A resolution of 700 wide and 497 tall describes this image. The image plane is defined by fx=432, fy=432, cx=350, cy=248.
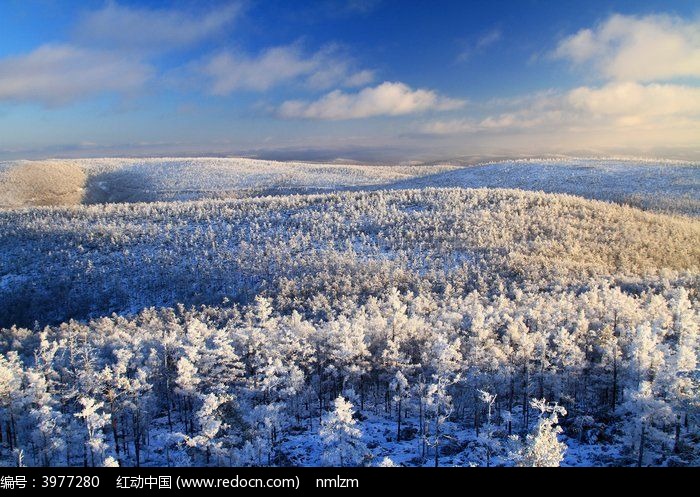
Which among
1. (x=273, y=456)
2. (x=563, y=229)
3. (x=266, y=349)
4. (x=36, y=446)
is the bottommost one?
(x=273, y=456)

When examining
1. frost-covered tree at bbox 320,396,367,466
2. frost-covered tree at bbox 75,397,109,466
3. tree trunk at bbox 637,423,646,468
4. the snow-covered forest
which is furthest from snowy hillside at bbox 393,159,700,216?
frost-covered tree at bbox 75,397,109,466

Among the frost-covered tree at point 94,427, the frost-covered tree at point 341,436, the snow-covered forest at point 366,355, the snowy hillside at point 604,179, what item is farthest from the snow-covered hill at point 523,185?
the frost-covered tree at point 94,427

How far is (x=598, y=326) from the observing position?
115 ft

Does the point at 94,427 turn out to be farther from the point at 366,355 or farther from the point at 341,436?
the point at 366,355

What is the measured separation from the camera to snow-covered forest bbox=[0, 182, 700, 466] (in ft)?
75.7

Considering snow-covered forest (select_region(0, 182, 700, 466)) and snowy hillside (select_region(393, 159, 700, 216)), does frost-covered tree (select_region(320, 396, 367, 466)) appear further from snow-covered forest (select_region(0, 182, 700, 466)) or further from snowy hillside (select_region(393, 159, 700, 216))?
snowy hillside (select_region(393, 159, 700, 216))

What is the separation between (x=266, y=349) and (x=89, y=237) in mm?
62161

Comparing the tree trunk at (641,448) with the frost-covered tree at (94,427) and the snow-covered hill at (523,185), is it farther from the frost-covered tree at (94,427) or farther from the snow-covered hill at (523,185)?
the snow-covered hill at (523,185)

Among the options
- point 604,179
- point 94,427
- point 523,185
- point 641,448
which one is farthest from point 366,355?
point 604,179

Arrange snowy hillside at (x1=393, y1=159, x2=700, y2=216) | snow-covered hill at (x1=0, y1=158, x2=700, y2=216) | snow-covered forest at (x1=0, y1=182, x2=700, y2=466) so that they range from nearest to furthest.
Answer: snow-covered forest at (x1=0, y1=182, x2=700, y2=466) < snowy hillside at (x1=393, y1=159, x2=700, y2=216) < snow-covered hill at (x1=0, y1=158, x2=700, y2=216)

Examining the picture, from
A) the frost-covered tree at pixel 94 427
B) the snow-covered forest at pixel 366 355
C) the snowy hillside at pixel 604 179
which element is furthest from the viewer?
the snowy hillside at pixel 604 179

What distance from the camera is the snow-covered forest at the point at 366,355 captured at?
23.1 metres
